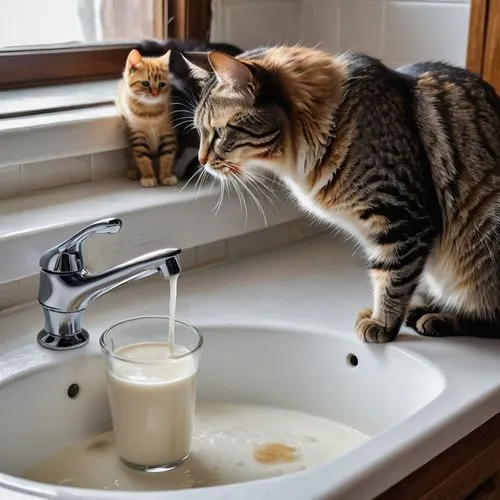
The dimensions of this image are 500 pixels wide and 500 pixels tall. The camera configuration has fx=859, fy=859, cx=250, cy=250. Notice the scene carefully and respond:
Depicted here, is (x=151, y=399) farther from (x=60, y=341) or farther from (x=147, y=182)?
(x=147, y=182)

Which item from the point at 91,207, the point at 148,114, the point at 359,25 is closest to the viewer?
the point at 91,207

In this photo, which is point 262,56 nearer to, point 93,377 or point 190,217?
point 190,217

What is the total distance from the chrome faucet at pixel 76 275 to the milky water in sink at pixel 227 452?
0.17 m

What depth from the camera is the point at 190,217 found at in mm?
1532

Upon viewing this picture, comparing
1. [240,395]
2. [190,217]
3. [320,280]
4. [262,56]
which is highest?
[262,56]

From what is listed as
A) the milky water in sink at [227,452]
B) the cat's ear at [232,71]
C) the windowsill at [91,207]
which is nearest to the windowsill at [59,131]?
the windowsill at [91,207]

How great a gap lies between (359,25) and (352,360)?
0.81m

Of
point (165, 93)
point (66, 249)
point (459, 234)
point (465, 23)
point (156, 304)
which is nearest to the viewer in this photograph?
point (66, 249)

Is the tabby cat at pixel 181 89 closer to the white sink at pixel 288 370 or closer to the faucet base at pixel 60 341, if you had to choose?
the white sink at pixel 288 370

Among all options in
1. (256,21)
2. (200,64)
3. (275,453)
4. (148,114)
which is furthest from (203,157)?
(256,21)

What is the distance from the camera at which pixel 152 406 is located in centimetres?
119

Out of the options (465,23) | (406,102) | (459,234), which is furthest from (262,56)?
(465,23)

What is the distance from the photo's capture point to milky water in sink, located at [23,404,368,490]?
119 centimetres

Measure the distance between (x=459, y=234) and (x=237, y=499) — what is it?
0.63 meters
